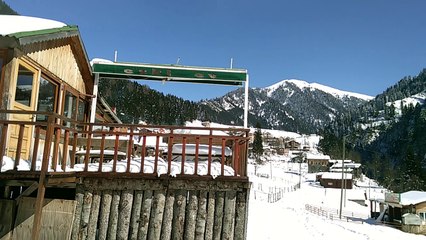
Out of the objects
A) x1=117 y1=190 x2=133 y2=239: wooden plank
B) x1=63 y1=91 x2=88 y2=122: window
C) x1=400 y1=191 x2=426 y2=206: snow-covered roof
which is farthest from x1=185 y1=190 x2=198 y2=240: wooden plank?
x1=400 y1=191 x2=426 y2=206: snow-covered roof

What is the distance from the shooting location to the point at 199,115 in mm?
136625

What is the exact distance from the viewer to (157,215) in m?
7.74

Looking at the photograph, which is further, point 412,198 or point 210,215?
point 412,198

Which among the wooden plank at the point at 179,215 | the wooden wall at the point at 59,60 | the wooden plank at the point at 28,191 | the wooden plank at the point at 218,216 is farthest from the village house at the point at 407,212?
the wooden plank at the point at 28,191

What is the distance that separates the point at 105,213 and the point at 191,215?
1.81 metres

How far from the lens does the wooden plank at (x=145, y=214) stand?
7680mm

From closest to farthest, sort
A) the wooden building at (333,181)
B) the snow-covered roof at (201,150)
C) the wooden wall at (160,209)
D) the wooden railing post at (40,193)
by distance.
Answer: the wooden railing post at (40,193) < the wooden wall at (160,209) < the snow-covered roof at (201,150) < the wooden building at (333,181)

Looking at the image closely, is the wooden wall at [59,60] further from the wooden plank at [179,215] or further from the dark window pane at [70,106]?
the wooden plank at [179,215]

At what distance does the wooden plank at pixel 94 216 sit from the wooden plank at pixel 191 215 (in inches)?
74.3

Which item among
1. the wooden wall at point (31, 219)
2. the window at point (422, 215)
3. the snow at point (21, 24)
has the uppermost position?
the snow at point (21, 24)

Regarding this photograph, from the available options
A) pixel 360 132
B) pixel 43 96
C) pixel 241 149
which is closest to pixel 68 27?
pixel 43 96

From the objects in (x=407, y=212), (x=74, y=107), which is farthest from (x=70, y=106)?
(x=407, y=212)

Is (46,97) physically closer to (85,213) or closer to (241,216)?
(85,213)

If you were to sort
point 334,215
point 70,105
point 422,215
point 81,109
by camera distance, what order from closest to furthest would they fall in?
point 70,105 < point 81,109 < point 422,215 < point 334,215
